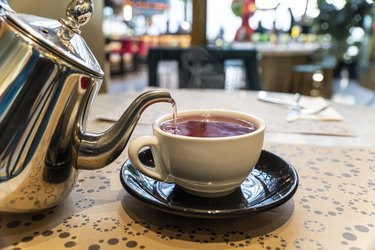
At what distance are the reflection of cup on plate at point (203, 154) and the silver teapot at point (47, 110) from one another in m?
0.04

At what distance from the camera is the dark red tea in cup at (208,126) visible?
1.35ft

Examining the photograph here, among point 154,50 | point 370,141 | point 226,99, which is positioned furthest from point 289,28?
point 370,141

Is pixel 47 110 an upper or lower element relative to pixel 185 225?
upper

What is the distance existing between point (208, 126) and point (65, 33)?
7.6 inches

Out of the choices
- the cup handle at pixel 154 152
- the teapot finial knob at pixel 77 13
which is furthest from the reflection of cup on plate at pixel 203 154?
the teapot finial knob at pixel 77 13

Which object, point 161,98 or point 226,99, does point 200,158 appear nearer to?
point 161,98

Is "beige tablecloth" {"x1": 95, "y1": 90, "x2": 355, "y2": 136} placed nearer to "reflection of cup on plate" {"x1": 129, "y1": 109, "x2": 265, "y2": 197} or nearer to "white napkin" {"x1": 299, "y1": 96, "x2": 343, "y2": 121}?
"white napkin" {"x1": 299, "y1": 96, "x2": 343, "y2": 121}

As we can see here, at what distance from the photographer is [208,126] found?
0.44 m

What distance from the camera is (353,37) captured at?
483cm

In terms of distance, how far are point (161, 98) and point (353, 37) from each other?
16.8ft

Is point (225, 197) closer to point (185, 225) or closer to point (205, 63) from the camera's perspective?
point (185, 225)

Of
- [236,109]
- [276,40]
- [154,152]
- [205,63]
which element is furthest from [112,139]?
[276,40]

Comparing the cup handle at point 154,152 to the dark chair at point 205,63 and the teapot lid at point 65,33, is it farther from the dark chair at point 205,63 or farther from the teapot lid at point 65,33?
the dark chair at point 205,63

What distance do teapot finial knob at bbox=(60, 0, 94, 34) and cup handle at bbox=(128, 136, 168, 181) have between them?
0.13 m
